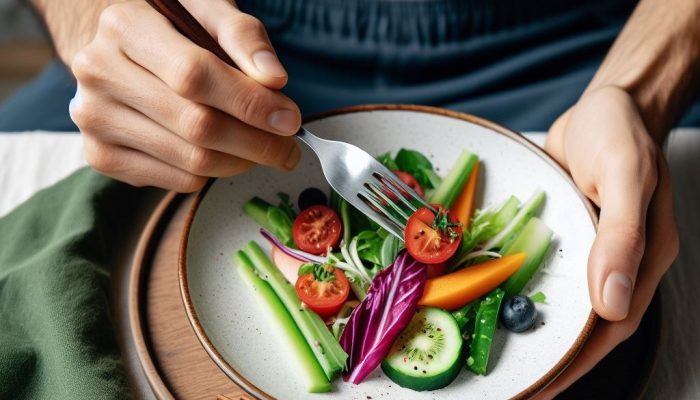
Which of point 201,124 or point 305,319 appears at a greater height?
point 201,124

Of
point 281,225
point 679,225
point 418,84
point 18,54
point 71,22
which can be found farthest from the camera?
point 18,54

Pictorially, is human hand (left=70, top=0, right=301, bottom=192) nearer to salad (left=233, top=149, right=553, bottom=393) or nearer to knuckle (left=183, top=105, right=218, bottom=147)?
knuckle (left=183, top=105, right=218, bottom=147)

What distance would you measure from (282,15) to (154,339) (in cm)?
109

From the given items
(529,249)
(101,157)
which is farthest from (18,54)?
(529,249)

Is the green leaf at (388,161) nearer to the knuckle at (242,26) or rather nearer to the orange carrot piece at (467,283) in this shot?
the orange carrot piece at (467,283)

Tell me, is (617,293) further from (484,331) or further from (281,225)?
(281,225)

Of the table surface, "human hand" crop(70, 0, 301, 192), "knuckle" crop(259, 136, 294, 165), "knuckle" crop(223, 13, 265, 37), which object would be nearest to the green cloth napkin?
the table surface

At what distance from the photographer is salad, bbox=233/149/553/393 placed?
3.76ft

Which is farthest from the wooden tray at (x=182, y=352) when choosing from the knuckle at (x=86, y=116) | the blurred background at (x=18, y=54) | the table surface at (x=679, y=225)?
the blurred background at (x=18, y=54)

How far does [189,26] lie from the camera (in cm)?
117

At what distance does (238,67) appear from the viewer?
3.86ft

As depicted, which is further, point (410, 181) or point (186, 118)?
point (410, 181)

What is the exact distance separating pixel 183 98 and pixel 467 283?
0.58 meters

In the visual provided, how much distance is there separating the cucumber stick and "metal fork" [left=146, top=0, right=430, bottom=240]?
22 cm
